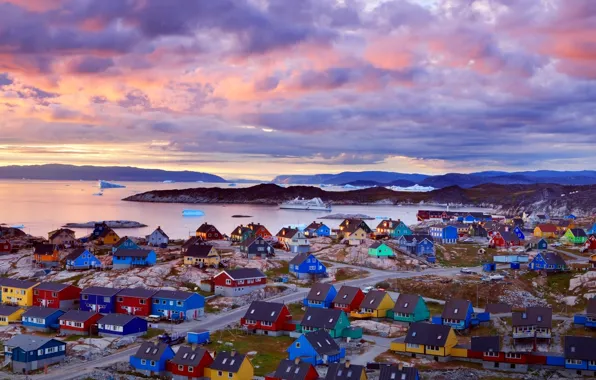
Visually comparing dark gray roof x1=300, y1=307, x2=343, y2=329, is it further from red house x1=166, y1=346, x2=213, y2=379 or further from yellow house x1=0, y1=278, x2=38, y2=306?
yellow house x1=0, y1=278, x2=38, y2=306

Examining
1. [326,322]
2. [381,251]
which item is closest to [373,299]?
[326,322]

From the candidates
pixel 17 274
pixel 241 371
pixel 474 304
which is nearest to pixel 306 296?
pixel 474 304

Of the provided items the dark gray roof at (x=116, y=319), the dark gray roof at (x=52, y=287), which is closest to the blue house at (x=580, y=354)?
the dark gray roof at (x=116, y=319)

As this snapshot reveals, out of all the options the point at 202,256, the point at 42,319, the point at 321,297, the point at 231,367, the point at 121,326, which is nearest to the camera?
the point at 231,367

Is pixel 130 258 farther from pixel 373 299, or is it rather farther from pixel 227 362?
pixel 227 362

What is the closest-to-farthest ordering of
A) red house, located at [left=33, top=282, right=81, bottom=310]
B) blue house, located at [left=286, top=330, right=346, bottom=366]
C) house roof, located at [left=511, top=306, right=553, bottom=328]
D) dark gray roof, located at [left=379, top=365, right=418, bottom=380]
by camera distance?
dark gray roof, located at [left=379, top=365, right=418, bottom=380], blue house, located at [left=286, top=330, right=346, bottom=366], house roof, located at [left=511, top=306, right=553, bottom=328], red house, located at [left=33, top=282, right=81, bottom=310]

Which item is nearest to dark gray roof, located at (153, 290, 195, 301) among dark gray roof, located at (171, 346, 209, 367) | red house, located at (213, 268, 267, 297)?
red house, located at (213, 268, 267, 297)
